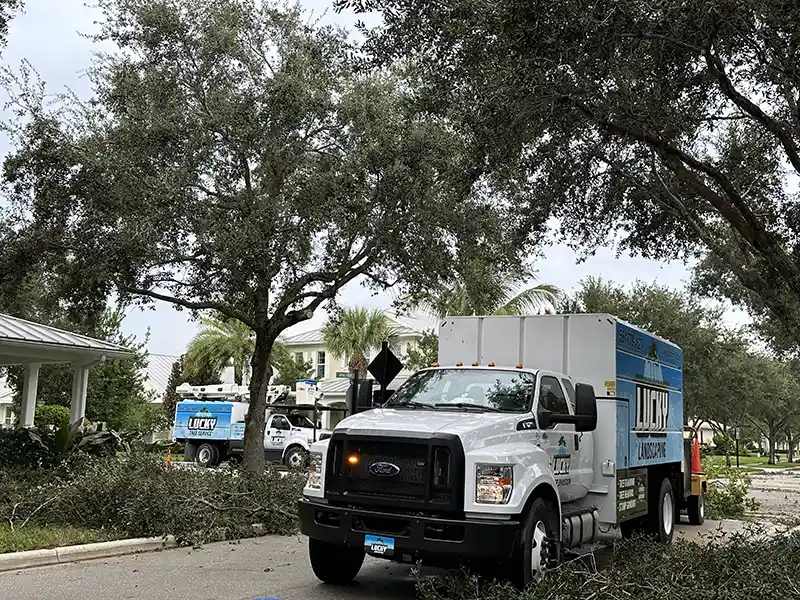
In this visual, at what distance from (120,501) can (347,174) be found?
6890 mm

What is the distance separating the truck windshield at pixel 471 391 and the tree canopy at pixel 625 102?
288cm

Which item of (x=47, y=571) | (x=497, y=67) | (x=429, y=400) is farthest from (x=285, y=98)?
(x=47, y=571)

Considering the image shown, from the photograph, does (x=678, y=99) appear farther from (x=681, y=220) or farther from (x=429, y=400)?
(x=429, y=400)

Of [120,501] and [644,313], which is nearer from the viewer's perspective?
[120,501]

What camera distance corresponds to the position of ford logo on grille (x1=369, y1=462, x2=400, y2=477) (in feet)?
25.7

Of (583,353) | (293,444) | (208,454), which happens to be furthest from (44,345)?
(208,454)

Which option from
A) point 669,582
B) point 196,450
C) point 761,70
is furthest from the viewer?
point 196,450

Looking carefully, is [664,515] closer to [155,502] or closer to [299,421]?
[155,502]

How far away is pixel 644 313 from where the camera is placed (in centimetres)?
3225

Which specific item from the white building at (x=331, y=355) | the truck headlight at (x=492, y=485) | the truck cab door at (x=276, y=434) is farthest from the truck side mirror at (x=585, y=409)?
the white building at (x=331, y=355)

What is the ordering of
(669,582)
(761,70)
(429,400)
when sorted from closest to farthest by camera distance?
1. (669,582)
2. (429,400)
3. (761,70)

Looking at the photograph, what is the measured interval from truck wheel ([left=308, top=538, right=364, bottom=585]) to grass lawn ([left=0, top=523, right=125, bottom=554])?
3530 mm

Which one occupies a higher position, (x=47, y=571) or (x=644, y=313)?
(x=644, y=313)

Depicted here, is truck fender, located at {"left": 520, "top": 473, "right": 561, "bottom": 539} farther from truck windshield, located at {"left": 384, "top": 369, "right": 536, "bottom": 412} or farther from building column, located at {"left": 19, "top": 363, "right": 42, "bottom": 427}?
building column, located at {"left": 19, "top": 363, "right": 42, "bottom": 427}
